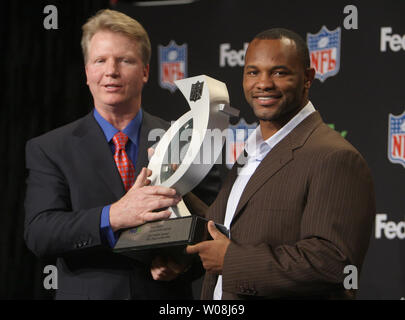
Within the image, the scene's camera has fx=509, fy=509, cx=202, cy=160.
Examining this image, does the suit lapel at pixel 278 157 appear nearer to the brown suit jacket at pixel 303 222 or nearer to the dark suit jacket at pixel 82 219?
the brown suit jacket at pixel 303 222

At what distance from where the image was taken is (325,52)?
2652mm

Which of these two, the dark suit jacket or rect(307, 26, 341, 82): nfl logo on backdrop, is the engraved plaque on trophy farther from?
rect(307, 26, 341, 82): nfl logo on backdrop

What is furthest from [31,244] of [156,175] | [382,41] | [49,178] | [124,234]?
[382,41]

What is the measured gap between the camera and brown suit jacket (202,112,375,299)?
4.10ft

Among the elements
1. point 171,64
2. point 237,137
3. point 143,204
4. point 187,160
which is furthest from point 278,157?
point 171,64

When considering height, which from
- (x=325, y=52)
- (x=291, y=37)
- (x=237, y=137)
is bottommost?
(x=237, y=137)

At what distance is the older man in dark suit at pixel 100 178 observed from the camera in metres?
1.69

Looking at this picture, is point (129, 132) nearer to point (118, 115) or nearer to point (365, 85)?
point (118, 115)

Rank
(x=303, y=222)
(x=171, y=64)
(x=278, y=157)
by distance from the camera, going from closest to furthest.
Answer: (x=303, y=222), (x=278, y=157), (x=171, y=64)

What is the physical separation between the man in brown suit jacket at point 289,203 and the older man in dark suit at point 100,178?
297 mm

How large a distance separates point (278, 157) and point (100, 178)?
656 millimetres

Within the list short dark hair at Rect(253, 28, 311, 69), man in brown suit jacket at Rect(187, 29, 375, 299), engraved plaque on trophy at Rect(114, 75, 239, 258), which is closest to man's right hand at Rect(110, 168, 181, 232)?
engraved plaque on trophy at Rect(114, 75, 239, 258)

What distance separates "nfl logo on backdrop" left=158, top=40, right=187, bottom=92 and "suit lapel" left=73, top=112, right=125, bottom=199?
123 centimetres

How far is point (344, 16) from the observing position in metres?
2.60
